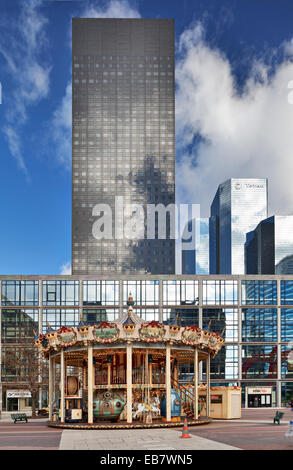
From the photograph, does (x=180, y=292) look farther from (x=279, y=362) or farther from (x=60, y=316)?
(x=60, y=316)

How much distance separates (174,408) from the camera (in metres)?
36.1

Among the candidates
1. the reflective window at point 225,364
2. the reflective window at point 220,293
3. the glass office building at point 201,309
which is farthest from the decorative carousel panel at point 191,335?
the reflective window at point 220,293

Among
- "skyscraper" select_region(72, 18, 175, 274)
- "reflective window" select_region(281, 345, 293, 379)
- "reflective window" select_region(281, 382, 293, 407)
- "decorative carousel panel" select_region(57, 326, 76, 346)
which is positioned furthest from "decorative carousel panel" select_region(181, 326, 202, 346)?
"skyscraper" select_region(72, 18, 175, 274)

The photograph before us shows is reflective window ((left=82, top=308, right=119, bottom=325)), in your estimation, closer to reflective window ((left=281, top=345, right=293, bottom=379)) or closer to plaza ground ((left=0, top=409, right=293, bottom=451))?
reflective window ((left=281, top=345, right=293, bottom=379))

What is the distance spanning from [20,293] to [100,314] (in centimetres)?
1300

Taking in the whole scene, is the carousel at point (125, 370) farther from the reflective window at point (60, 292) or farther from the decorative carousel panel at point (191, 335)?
the reflective window at point (60, 292)

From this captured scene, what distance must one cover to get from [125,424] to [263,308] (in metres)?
63.4

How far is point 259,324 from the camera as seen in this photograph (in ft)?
309

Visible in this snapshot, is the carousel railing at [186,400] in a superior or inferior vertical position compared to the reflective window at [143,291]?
inferior

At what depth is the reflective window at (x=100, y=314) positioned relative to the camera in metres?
93.4

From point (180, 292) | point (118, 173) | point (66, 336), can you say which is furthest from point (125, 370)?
point (118, 173)

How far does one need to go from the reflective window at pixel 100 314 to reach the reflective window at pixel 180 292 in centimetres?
825

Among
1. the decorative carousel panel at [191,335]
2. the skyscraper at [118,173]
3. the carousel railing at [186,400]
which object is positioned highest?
the skyscraper at [118,173]
